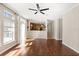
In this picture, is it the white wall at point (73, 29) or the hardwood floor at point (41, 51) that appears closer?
the hardwood floor at point (41, 51)

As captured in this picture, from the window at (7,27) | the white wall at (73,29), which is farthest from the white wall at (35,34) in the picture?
the white wall at (73,29)

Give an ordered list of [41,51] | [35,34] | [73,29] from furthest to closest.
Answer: [35,34]
[73,29]
[41,51]

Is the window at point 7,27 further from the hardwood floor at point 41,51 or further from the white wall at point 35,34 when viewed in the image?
the white wall at point 35,34

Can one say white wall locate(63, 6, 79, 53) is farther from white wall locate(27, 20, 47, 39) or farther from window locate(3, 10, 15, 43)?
white wall locate(27, 20, 47, 39)

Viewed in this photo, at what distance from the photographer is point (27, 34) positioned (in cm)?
1332

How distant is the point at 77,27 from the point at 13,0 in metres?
3.87

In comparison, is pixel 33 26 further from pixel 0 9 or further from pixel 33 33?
pixel 0 9

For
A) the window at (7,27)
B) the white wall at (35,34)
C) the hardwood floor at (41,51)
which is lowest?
the hardwood floor at (41,51)

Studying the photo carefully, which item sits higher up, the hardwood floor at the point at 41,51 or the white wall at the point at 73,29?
the white wall at the point at 73,29

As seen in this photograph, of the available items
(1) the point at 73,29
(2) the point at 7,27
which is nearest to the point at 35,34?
(2) the point at 7,27

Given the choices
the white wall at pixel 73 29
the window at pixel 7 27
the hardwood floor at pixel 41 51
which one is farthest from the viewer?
the window at pixel 7 27

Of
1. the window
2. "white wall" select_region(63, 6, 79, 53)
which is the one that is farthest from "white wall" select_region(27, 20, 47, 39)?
"white wall" select_region(63, 6, 79, 53)

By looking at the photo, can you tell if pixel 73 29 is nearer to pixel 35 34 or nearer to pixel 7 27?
pixel 7 27

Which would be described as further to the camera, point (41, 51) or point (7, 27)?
point (7, 27)
